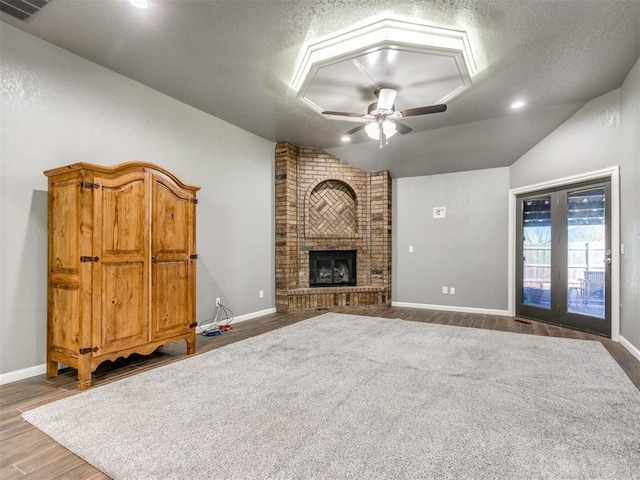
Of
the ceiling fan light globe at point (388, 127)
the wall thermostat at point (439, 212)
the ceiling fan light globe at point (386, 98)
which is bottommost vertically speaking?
the wall thermostat at point (439, 212)

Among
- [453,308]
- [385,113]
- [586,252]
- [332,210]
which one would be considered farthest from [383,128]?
[453,308]

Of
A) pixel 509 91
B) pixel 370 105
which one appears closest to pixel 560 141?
pixel 509 91

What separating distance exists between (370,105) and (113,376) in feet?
11.6

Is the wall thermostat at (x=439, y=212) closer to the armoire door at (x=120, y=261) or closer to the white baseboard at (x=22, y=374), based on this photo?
the armoire door at (x=120, y=261)

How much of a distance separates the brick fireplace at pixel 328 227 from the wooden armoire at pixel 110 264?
2426 millimetres

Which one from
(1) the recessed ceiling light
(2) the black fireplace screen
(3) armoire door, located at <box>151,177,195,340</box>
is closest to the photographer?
(1) the recessed ceiling light

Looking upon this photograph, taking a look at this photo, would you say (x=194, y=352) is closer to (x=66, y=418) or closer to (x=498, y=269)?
(x=66, y=418)

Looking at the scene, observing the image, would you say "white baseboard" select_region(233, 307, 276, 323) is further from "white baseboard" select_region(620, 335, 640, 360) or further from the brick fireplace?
"white baseboard" select_region(620, 335, 640, 360)

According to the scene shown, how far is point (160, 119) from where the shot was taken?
3.86 m

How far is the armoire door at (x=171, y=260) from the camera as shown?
3082 mm

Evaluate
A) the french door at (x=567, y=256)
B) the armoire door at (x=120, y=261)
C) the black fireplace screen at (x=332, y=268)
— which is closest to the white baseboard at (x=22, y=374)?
the armoire door at (x=120, y=261)

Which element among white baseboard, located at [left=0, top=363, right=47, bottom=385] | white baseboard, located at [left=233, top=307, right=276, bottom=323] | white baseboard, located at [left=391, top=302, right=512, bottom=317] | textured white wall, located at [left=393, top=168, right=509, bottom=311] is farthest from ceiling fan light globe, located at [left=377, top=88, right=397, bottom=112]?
white baseboard, located at [left=0, top=363, right=47, bottom=385]

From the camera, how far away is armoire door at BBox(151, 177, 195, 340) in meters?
3.08

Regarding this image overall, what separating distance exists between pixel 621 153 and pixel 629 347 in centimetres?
207
